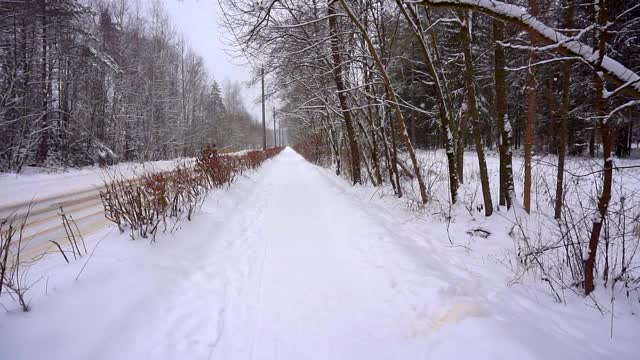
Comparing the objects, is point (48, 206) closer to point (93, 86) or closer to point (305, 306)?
point (305, 306)

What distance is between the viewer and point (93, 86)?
17.0 meters

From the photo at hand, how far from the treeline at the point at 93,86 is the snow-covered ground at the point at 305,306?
39.2ft

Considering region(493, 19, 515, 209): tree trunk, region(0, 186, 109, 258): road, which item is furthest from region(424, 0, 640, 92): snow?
region(0, 186, 109, 258): road

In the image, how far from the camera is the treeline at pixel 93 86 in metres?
11.9

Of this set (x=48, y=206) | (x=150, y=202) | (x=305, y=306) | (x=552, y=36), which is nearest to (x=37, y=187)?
(x=48, y=206)

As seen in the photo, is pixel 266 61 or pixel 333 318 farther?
pixel 266 61

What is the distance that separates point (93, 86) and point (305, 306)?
2111 cm

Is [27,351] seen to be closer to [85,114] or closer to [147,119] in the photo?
[85,114]

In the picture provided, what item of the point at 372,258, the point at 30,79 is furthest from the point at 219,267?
the point at 30,79

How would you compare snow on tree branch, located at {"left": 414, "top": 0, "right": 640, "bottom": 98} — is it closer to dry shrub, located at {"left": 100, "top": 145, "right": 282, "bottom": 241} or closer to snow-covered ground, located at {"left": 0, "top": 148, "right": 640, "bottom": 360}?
snow-covered ground, located at {"left": 0, "top": 148, "right": 640, "bottom": 360}

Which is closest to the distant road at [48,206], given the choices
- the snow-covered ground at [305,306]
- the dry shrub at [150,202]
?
the dry shrub at [150,202]

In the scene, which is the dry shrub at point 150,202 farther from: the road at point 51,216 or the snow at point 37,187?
the snow at point 37,187

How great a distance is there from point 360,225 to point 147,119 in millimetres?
22729

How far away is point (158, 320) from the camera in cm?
239
